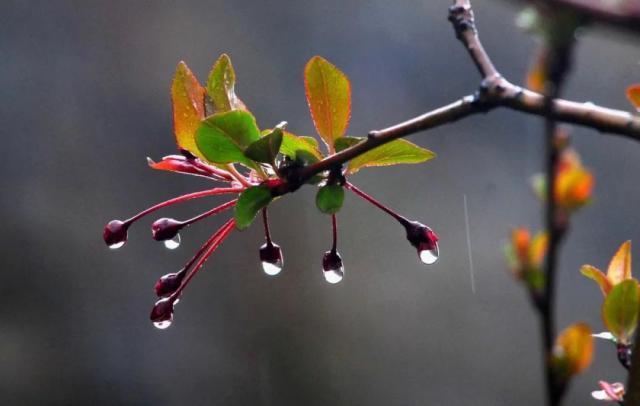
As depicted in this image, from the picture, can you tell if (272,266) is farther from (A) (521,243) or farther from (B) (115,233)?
(A) (521,243)

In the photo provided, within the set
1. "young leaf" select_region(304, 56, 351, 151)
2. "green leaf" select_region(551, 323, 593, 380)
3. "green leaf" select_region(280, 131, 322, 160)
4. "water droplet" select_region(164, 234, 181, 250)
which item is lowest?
"green leaf" select_region(551, 323, 593, 380)

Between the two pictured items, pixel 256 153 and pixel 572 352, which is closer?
pixel 572 352

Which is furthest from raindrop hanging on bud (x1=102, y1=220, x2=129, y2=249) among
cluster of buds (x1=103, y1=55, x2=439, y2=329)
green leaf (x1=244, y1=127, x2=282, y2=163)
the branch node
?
the branch node

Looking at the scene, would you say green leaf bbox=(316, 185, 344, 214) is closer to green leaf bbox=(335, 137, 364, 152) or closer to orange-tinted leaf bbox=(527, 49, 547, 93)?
green leaf bbox=(335, 137, 364, 152)

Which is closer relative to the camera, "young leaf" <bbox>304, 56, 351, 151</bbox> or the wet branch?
the wet branch

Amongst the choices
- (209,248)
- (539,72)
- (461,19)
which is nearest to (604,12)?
(539,72)

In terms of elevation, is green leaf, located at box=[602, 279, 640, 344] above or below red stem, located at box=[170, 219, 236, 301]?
below
